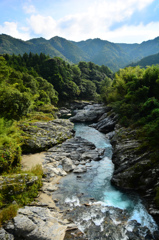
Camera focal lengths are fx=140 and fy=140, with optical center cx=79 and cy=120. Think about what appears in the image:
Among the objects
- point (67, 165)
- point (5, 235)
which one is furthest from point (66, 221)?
point (67, 165)

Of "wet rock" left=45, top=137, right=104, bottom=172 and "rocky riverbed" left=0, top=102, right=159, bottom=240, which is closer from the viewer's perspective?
"rocky riverbed" left=0, top=102, right=159, bottom=240

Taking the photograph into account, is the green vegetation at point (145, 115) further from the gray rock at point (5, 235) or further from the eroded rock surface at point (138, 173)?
the gray rock at point (5, 235)

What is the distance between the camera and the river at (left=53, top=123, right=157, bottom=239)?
10586 mm

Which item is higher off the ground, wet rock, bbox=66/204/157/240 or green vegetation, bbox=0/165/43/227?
green vegetation, bbox=0/165/43/227

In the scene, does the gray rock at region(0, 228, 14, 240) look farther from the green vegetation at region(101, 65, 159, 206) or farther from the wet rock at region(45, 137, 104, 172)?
the green vegetation at region(101, 65, 159, 206)

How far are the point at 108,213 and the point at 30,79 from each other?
44843mm

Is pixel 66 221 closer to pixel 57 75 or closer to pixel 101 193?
pixel 101 193

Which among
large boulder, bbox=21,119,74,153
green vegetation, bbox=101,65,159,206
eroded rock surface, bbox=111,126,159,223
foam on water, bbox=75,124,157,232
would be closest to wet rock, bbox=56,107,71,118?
large boulder, bbox=21,119,74,153

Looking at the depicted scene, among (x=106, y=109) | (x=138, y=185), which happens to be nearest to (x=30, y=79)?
(x=106, y=109)

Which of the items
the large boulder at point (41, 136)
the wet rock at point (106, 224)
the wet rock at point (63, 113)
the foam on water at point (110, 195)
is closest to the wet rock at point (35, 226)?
the wet rock at point (106, 224)

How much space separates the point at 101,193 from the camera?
13.0 meters

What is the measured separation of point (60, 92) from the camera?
76312 millimetres

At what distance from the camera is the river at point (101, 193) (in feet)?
34.7

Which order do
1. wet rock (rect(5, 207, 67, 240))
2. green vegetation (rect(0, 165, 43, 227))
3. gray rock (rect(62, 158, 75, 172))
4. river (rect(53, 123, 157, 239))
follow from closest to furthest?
wet rock (rect(5, 207, 67, 240))
green vegetation (rect(0, 165, 43, 227))
river (rect(53, 123, 157, 239))
gray rock (rect(62, 158, 75, 172))
